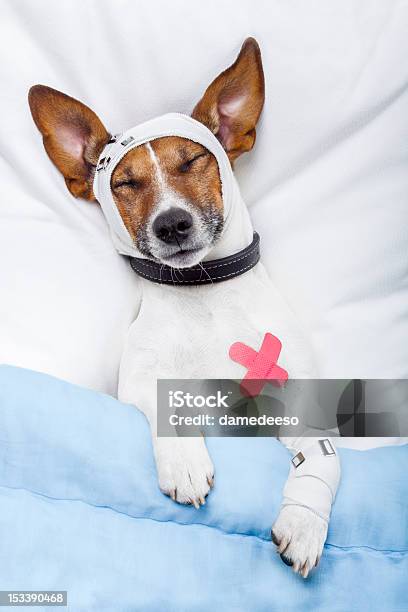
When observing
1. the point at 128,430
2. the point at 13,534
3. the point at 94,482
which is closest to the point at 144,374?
the point at 128,430

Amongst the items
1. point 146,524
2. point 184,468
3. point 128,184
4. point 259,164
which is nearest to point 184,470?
point 184,468

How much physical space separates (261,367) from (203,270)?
239 millimetres

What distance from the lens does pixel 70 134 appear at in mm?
1523

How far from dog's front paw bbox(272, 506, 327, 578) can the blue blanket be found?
0.03m

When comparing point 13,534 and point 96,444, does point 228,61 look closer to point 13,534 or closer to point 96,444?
point 96,444

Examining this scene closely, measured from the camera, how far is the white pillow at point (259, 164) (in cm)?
150

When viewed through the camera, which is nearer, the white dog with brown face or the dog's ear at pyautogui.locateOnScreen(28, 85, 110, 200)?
the white dog with brown face

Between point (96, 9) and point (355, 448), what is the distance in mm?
1126

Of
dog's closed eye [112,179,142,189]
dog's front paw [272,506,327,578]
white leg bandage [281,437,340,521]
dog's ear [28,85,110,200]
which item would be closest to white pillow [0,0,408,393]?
dog's ear [28,85,110,200]

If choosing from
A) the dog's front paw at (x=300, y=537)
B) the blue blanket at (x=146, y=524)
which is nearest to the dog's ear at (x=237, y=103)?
the blue blanket at (x=146, y=524)

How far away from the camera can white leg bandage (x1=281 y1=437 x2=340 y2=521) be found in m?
1.22

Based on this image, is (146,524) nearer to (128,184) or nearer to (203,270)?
(203,270)

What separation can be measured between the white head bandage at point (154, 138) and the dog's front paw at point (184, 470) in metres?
0.43

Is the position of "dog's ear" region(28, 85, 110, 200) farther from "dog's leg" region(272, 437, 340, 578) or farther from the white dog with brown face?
"dog's leg" region(272, 437, 340, 578)
